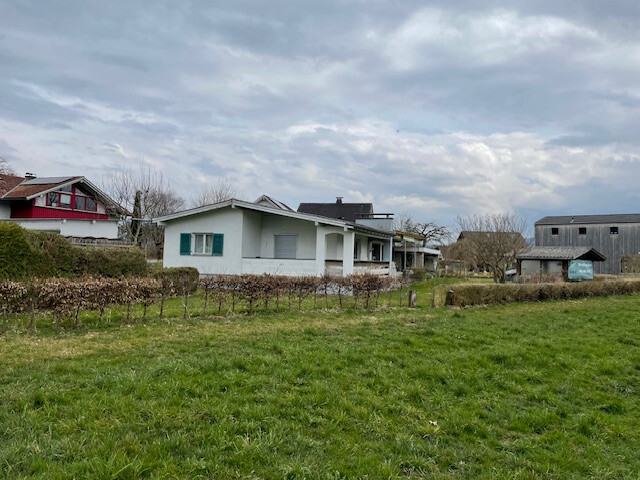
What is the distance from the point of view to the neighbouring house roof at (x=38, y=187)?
34.0 m

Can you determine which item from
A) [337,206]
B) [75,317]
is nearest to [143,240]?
[337,206]

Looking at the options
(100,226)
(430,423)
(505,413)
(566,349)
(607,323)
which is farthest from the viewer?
(100,226)

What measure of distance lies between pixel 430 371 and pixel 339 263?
13590 millimetres

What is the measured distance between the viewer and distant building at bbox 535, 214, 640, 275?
147ft

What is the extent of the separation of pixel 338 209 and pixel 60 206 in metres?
23.1

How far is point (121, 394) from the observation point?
15.3 ft

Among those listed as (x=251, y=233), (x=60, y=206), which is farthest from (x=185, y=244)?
(x=60, y=206)

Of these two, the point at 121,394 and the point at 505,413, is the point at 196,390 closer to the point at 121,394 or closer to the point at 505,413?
the point at 121,394

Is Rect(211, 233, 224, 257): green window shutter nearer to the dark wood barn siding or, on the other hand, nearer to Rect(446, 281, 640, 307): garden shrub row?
Rect(446, 281, 640, 307): garden shrub row

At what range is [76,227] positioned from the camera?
32062 millimetres

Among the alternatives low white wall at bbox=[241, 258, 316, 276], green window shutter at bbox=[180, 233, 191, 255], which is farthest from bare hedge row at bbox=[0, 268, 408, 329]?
green window shutter at bbox=[180, 233, 191, 255]

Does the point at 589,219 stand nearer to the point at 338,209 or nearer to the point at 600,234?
the point at 600,234

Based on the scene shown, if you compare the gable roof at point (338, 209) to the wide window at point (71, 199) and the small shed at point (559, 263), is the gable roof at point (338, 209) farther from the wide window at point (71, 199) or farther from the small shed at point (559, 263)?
the wide window at point (71, 199)

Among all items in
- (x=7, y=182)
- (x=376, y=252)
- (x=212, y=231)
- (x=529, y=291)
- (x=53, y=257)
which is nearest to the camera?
(x=53, y=257)
